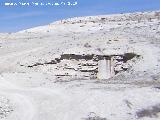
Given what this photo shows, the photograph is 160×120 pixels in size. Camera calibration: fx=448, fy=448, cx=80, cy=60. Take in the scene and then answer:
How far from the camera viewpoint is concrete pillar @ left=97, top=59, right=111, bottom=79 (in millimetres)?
28620

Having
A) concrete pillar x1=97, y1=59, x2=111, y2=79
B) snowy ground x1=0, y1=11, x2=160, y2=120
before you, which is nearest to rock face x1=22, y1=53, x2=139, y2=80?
concrete pillar x1=97, y1=59, x2=111, y2=79

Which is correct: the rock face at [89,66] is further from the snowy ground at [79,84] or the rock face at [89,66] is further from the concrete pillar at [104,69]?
the snowy ground at [79,84]

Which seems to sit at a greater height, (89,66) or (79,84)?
(89,66)

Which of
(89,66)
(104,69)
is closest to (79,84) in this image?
(104,69)

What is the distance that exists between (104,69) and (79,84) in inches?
162

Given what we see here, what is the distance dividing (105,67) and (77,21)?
869 inches

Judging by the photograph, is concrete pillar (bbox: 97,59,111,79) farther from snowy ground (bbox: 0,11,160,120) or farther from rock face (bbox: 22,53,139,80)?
snowy ground (bbox: 0,11,160,120)

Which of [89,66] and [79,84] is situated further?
[89,66]

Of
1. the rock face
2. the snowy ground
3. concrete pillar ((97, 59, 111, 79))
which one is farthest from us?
the rock face

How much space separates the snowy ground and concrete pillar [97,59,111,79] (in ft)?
3.64

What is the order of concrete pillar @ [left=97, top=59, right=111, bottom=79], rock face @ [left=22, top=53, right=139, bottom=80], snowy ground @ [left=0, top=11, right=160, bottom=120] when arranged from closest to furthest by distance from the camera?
snowy ground @ [left=0, top=11, right=160, bottom=120] < concrete pillar @ [left=97, top=59, right=111, bottom=79] < rock face @ [left=22, top=53, right=139, bottom=80]

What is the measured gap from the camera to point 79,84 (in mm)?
25094

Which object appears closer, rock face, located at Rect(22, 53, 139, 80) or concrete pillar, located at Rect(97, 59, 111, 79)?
concrete pillar, located at Rect(97, 59, 111, 79)

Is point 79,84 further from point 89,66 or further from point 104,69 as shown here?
point 89,66
